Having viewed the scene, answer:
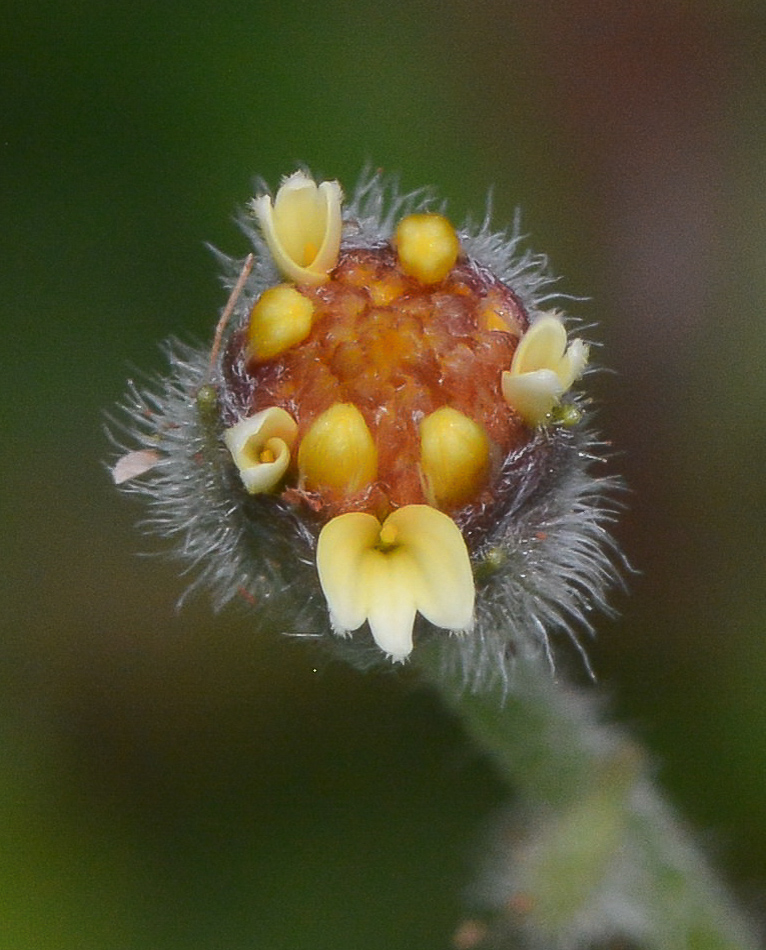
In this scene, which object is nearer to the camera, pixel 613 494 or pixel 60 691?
pixel 60 691

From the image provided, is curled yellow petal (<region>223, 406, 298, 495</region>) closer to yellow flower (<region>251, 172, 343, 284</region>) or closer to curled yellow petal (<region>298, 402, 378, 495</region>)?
curled yellow petal (<region>298, 402, 378, 495</region>)

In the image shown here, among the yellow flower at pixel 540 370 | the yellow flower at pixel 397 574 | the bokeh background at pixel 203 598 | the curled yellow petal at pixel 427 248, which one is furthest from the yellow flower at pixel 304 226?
the bokeh background at pixel 203 598

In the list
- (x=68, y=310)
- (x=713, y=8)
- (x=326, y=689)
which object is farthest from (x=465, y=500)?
(x=713, y=8)

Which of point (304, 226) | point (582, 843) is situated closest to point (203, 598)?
point (582, 843)

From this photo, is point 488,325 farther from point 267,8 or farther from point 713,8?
point 713,8

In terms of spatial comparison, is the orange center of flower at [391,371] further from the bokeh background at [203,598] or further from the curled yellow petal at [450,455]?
the bokeh background at [203,598]

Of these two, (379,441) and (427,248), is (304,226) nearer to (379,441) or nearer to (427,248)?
(427,248)

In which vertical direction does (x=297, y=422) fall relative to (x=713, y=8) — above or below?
below
